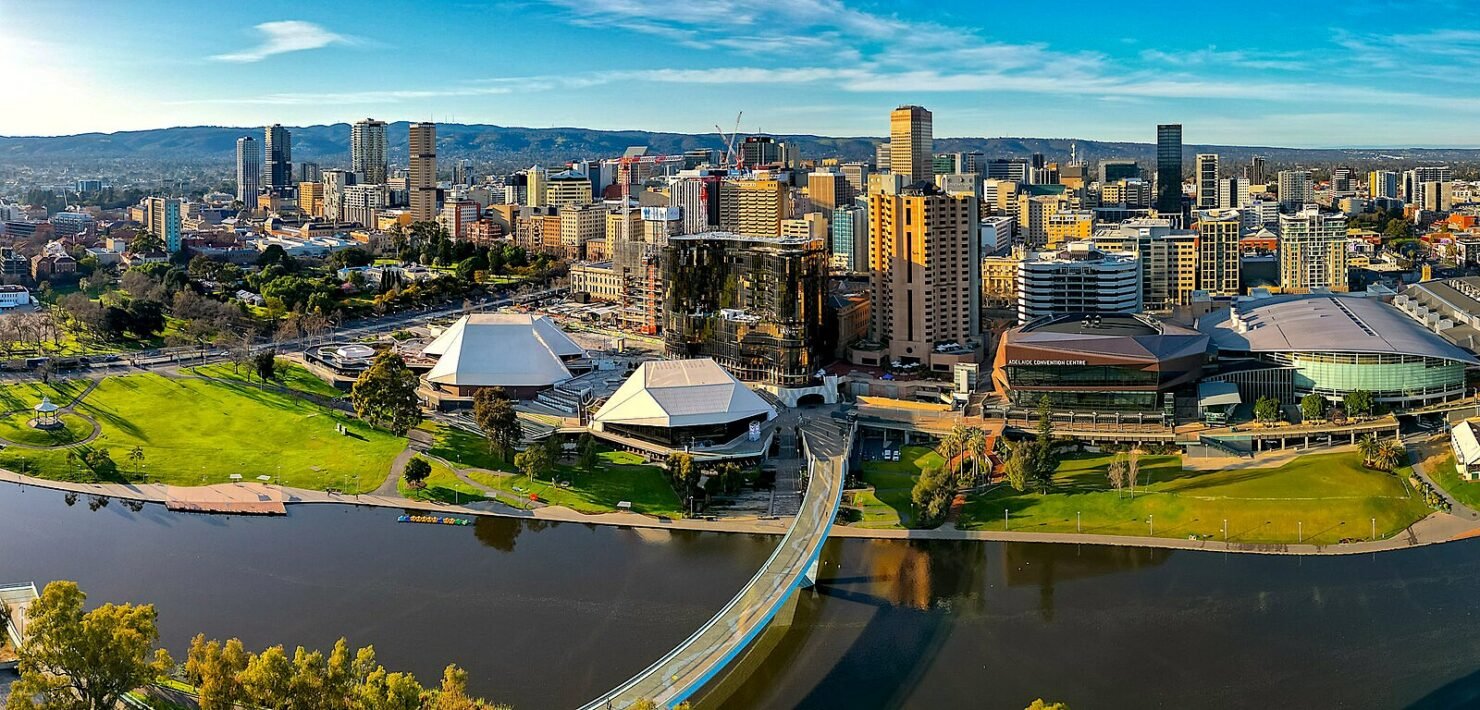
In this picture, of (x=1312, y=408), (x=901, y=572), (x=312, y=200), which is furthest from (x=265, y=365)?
(x=312, y=200)

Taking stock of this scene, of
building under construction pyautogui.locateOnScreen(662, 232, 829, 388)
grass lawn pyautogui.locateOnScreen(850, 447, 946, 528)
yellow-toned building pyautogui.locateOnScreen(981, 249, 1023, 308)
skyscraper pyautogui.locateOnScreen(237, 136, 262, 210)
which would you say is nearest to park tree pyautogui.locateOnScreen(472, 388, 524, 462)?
grass lawn pyautogui.locateOnScreen(850, 447, 946, 528)

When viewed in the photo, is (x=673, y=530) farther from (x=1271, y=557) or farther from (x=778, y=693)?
(x=1271, y=557)

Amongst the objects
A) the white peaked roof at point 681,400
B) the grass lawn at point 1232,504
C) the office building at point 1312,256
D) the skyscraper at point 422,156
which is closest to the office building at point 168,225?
the skyscraper at point 422,156

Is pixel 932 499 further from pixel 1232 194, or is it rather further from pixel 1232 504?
pixel 1232 194

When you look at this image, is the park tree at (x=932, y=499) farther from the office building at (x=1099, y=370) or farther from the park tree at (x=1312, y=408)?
the park tree at (x=1312, y=408)

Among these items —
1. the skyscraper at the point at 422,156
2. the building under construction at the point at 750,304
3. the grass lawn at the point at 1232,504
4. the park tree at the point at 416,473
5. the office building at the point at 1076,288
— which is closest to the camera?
the grass lawn at the point at 1232,504

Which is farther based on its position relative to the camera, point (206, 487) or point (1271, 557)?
point (206, 487)

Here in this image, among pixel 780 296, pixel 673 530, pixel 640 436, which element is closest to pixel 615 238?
pixel 780 296
